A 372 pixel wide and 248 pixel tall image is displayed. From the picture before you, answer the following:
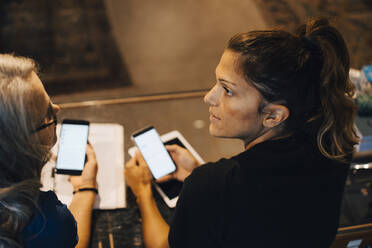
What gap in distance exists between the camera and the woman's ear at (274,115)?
2.90 ft

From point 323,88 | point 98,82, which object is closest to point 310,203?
point 323,88

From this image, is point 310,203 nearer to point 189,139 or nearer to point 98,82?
point 189,139

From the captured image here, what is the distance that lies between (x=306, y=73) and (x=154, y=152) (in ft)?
2.10

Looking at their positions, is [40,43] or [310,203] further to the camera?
[40,43]

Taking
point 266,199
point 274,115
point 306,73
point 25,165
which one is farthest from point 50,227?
point 306,73

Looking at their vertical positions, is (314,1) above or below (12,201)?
above

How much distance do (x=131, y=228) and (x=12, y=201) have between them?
1.58 feet

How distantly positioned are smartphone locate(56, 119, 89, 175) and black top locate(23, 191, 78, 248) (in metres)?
0.29

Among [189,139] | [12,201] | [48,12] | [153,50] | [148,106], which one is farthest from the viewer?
[48,12]

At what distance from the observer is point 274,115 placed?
905 millimetres

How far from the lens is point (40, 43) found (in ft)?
8.13

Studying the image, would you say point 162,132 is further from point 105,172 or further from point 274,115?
point 274,115

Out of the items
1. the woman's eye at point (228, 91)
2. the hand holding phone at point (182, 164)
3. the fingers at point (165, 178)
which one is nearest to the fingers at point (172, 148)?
the hand holding phone at point (182, 164)

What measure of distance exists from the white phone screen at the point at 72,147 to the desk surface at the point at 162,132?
0.62ft
